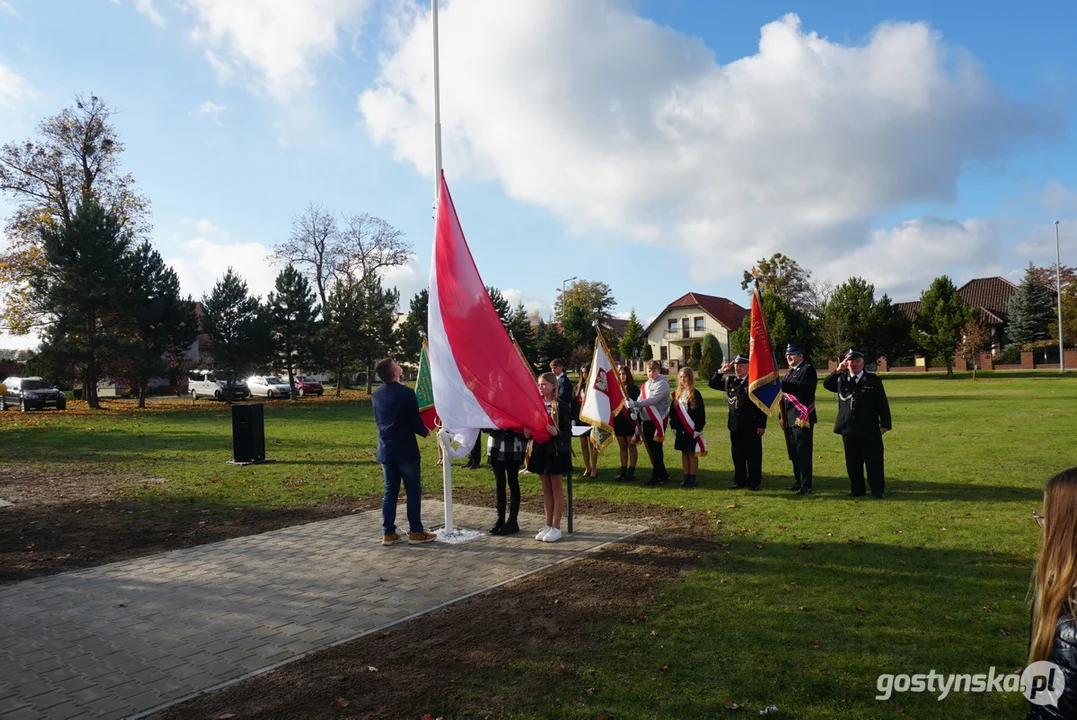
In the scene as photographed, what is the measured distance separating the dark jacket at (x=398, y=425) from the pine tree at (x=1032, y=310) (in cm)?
7041

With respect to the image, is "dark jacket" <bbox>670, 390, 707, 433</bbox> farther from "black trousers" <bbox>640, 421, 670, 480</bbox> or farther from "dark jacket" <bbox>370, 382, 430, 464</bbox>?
"dark jacket" <bbox>370, 382, 430, 464</bbox>

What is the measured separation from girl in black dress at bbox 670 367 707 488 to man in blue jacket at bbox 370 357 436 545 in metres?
4.91

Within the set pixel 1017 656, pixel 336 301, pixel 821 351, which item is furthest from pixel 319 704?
pixel 821 351

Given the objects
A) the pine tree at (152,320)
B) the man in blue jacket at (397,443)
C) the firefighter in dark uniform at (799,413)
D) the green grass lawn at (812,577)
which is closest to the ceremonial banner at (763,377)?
the firefighter in dark uniform at (799,413)

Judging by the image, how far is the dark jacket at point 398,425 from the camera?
25.8 ft

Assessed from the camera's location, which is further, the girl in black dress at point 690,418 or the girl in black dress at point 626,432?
the girl in black dress at point 626,432

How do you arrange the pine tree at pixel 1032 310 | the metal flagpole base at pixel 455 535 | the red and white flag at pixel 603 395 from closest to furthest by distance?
the metal flagpole base at pixel 455 535 → the red and white flag at pixel 603 395 → the pine tree at pixel 1032 310

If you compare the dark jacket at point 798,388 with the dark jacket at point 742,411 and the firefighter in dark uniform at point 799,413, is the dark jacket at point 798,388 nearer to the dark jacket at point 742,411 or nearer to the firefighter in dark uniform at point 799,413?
the firefighter in dark uniform at point 799,413

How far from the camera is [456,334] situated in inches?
304

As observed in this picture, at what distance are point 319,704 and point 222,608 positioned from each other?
2279 mm

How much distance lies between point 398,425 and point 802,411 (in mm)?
6190

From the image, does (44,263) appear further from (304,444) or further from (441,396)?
(441,396)

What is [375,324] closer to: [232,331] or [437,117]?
[232,331]

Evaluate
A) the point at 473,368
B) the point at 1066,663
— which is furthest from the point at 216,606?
the point at 1066,663
